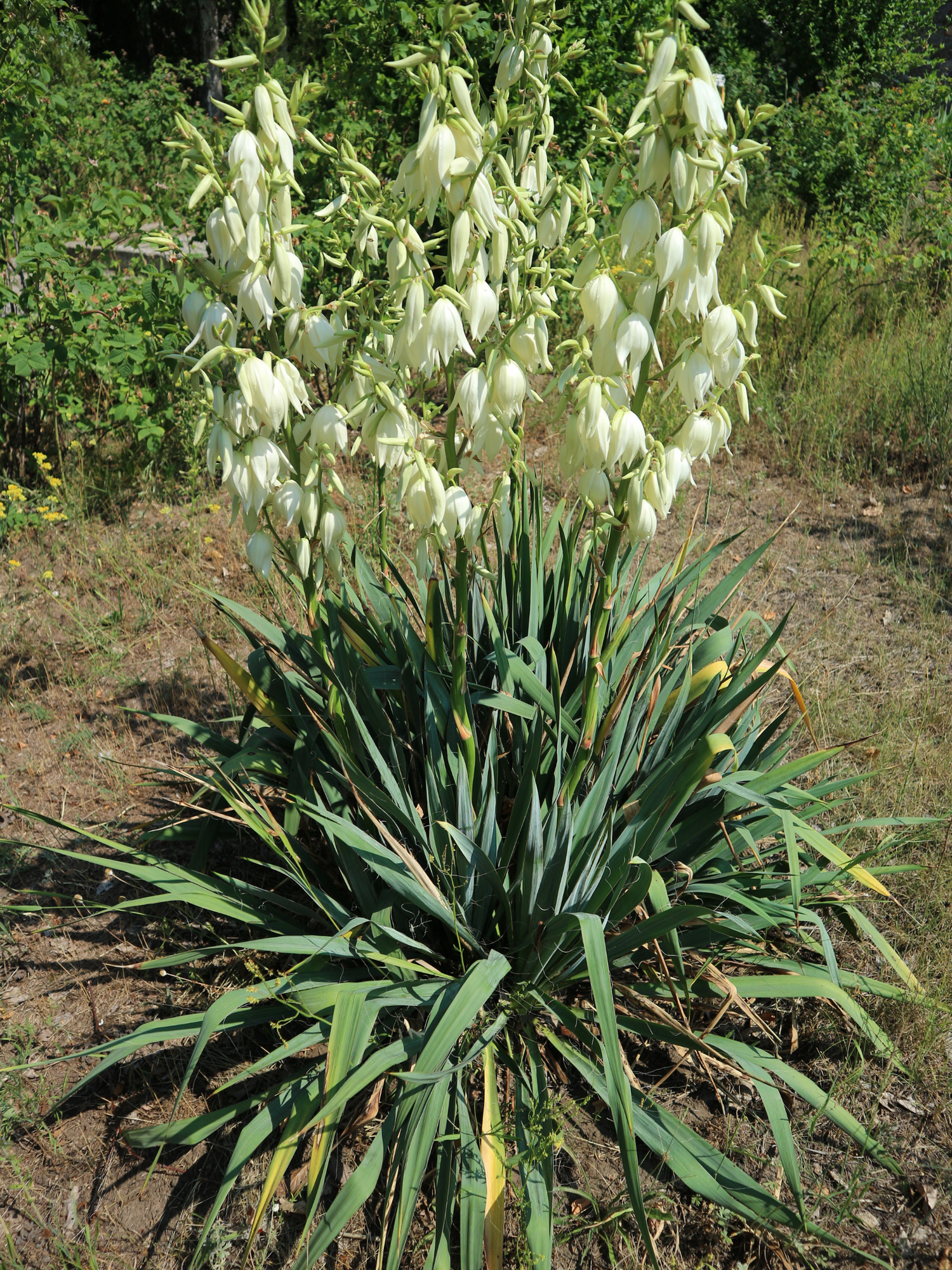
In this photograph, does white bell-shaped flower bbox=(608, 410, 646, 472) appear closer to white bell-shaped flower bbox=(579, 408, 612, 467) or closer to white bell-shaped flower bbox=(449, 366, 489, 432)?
white bell-shaped flower bbox=(579, 408, 612, 467)

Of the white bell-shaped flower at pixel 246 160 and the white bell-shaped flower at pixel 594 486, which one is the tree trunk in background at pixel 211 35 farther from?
the white bell-shaped flower at pixel 594 486

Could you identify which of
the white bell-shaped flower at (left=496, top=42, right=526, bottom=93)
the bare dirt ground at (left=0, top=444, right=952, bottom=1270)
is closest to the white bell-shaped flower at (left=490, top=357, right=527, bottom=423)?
the white bell-shaped flower at (left=496, top=42, right=526, bottom=93)

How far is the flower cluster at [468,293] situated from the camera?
147 centimetres

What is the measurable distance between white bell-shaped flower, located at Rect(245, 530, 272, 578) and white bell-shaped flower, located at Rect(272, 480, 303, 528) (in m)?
0.07

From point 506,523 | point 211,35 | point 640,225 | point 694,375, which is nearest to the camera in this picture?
Answer: point 640,225

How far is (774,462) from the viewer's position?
4891 mm

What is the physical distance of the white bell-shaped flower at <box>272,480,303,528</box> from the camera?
1.77m

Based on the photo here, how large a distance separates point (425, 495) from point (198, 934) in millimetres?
1484

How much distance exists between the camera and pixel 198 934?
2.43 metres

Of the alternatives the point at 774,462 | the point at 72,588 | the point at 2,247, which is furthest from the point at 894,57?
the point at 72,588

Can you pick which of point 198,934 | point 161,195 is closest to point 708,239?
point 198,934

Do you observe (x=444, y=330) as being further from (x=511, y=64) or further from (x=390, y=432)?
(x=511, y=64)

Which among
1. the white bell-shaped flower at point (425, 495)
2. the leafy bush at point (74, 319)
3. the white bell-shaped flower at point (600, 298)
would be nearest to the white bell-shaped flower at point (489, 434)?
the white bell-shaped flower at point (425, 495)

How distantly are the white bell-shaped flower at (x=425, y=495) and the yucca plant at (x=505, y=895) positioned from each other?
0.31 meters
